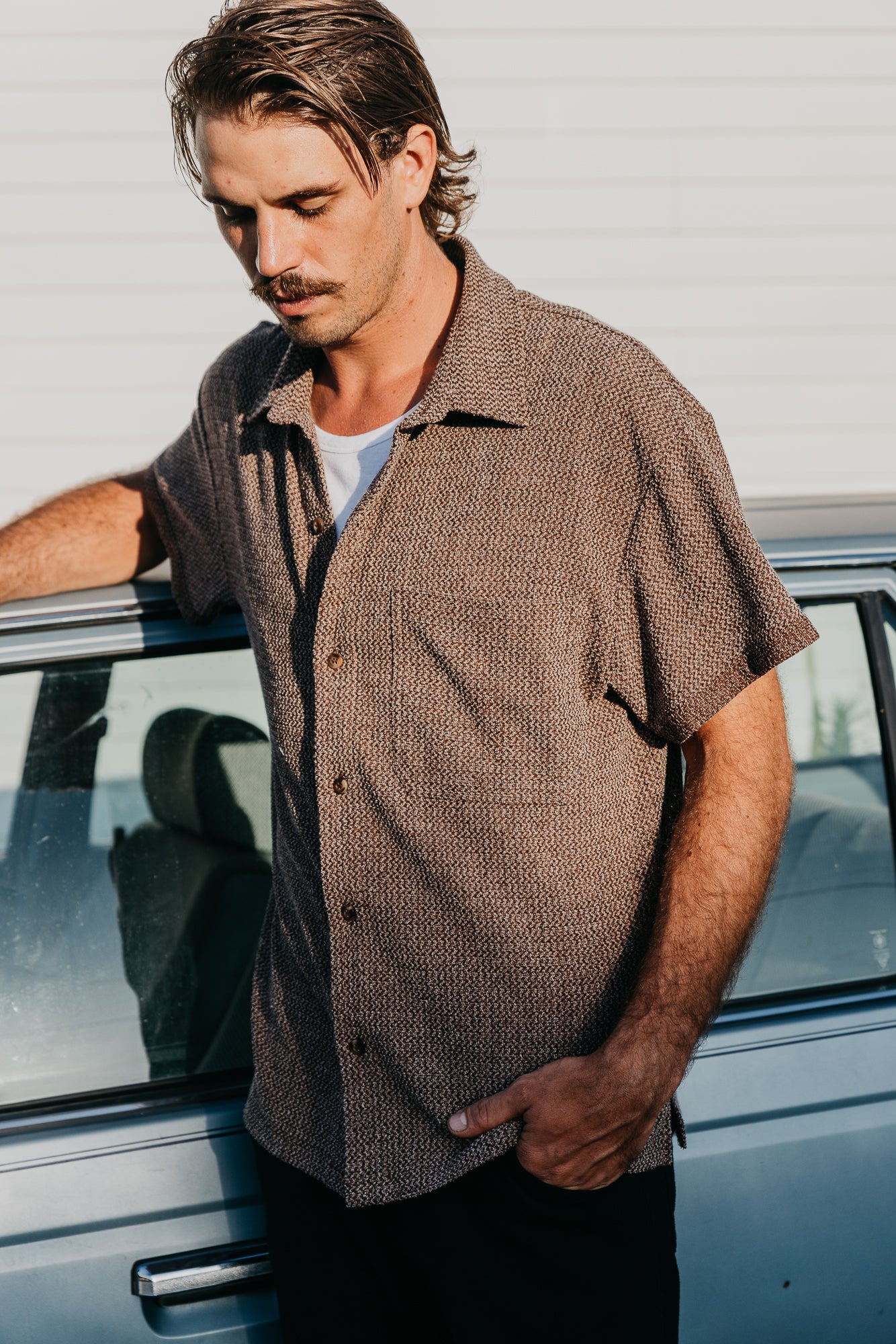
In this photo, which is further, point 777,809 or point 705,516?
point 777,809

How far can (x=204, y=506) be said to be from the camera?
66.7 inches

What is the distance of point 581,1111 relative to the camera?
1253 mm

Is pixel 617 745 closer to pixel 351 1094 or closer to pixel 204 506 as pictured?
pixel 351 1094

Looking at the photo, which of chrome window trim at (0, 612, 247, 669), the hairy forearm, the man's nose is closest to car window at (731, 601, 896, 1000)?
the hairy forearm

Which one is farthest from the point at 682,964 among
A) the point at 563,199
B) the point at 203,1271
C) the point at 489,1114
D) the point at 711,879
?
the point at 563,199

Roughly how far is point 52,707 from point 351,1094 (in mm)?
758

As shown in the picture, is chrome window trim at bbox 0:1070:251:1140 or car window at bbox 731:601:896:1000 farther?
car window at bbox 731:601:896:1000

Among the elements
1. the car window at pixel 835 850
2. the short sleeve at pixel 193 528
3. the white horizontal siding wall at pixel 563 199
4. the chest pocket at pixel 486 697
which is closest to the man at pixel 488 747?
the chest pocket at pixel 486 697

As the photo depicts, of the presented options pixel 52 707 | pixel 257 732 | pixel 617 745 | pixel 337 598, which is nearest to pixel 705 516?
pixel 617 745

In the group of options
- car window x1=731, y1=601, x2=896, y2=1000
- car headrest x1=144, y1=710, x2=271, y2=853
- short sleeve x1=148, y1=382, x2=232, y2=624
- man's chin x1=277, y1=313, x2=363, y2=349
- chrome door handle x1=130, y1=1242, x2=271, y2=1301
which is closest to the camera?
man's chin x1=277, y1=313, x2=363, y2=349

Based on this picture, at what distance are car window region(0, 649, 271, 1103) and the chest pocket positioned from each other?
59 cm

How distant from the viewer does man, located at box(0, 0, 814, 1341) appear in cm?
127

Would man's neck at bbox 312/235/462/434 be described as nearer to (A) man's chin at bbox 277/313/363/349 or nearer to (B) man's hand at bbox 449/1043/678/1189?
(A) man's chin at bbox 277/313/363/349

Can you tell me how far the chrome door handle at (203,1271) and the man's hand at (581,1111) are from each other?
496 millimetres
